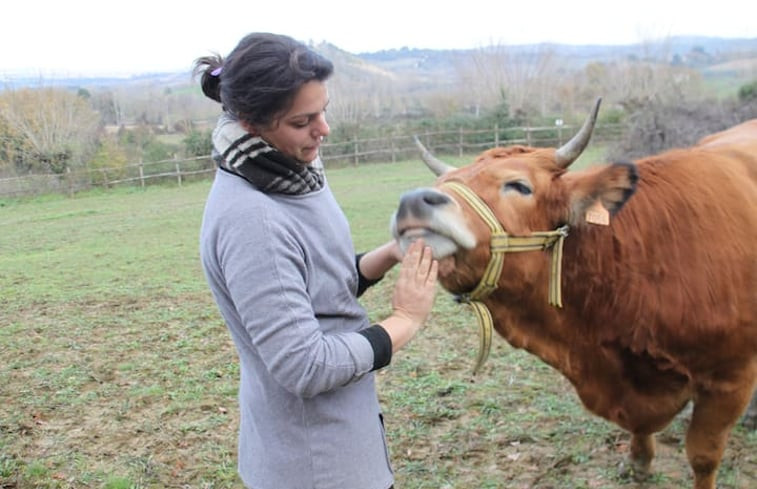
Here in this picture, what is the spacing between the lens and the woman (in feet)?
5.90

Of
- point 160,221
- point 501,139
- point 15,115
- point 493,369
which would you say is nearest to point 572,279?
point 493,369

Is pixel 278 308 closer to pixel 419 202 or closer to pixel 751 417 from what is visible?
pixel 419 202

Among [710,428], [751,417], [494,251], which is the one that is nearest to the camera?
[494,251]

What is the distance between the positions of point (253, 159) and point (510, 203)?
108 cm

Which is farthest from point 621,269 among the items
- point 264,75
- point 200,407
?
point 200,407

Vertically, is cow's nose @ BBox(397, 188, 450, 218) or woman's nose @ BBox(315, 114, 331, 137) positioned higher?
Answer: woman's nose @ BBox(315, 114, 331, 137)

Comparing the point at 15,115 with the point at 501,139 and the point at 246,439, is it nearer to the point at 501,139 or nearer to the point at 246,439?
the point at 501,139

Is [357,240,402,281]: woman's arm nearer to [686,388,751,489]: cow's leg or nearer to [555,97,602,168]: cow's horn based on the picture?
[555,97,602,168]: cow's horn

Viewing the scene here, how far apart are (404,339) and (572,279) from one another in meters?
1.13

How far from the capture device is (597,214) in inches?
104

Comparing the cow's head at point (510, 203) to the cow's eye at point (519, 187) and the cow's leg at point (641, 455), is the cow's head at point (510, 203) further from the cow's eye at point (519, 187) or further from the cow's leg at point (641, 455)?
the cow's leg at point (641, 455)

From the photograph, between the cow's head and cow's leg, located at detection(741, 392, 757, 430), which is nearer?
the cow's head

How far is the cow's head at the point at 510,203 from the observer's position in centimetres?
216

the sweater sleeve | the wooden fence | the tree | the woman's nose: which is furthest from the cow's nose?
the wooden fence
